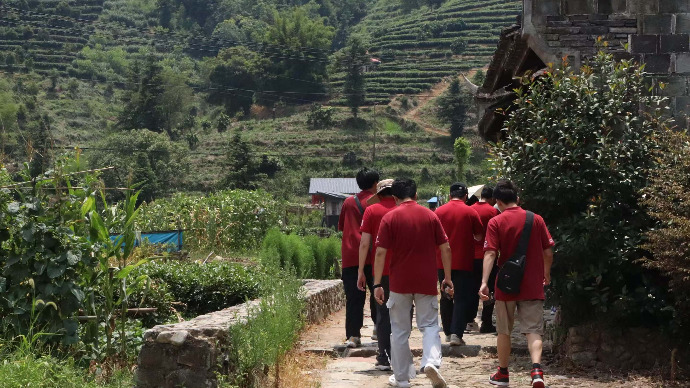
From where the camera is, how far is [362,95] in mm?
88500

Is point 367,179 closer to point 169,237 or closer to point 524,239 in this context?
point 524,239

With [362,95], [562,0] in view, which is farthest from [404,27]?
[562,0]

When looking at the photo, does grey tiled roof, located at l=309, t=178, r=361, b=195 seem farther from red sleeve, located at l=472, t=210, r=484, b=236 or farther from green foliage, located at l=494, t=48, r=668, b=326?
green foliage, located at l=494, t=48, r=668, b=326

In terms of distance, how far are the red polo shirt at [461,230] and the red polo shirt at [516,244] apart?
7.37ft

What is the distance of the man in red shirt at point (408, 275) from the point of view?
8.43 m

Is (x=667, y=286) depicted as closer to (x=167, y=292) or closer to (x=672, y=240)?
(x=672, y=240)

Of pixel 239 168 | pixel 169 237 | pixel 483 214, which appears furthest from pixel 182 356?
pixel 239 168

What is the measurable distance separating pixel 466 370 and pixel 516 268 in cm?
165

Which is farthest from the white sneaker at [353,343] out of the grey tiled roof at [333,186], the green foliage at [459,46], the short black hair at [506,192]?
the green foliage at [459,46]

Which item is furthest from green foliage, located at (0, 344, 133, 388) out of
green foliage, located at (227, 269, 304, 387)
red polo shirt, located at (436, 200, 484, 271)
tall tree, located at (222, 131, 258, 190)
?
tall tree, located at (222, 131, 258, 190)

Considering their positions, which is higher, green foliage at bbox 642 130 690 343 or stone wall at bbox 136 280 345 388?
green foliage at bbox 642 130 690 343

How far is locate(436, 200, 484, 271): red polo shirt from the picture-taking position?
10.8m

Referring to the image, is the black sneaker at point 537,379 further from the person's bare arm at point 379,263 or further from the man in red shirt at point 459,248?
the man in red shirt at point 459,248

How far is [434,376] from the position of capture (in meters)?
8.07
